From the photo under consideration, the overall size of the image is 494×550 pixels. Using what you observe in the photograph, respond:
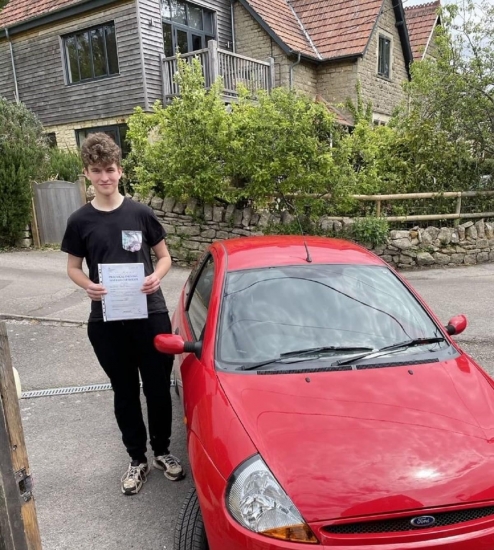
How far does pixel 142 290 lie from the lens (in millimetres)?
2564

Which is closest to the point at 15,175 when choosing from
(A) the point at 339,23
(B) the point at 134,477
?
(B) the point at 134,477

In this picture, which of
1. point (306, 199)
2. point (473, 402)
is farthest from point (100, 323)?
point (306, 199)

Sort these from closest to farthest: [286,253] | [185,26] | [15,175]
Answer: [286,253]
[15,175]
[185,26]

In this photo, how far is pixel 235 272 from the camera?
2.87 m

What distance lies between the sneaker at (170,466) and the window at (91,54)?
13.0 m

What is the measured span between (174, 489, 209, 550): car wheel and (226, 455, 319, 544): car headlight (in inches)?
21.0

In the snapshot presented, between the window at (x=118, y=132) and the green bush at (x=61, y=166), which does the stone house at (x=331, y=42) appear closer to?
the window at (x=118, y=132)

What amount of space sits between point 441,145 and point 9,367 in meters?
9.14

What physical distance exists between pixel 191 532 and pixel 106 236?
61.6 inches

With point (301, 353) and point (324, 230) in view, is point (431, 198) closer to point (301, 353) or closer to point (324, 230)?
point (324, 230)

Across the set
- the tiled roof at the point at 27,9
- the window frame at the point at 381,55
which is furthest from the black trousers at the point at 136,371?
the window frame at the point at 381,55

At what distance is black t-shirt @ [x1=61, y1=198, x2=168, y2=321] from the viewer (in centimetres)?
252

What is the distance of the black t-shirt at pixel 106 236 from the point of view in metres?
2.52

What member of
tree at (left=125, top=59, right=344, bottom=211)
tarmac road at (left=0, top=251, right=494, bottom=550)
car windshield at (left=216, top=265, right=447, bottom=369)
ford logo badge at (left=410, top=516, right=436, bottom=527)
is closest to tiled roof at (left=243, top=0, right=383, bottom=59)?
tree at (left=125, top=59, right=344, bottom=211)
